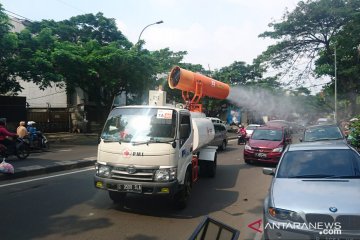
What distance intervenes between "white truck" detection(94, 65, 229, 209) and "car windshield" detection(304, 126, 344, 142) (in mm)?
7910

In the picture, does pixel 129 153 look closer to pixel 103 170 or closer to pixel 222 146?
pixel 103 170

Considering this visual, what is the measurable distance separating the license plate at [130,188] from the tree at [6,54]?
45.3 ft

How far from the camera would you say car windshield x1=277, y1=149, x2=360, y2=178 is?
5.66 metres

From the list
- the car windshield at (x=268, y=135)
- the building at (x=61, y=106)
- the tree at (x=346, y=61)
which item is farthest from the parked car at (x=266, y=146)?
the building at (x=61, y=106)

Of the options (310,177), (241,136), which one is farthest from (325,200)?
(241,136)

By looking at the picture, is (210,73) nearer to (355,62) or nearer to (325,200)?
(355,62)

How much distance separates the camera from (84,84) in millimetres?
23797

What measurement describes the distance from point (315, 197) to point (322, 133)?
400 inches

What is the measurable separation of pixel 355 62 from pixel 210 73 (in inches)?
677

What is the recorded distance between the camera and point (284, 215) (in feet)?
15.0

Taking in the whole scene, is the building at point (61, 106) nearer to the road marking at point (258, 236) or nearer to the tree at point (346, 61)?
the tree at point (346, 61)

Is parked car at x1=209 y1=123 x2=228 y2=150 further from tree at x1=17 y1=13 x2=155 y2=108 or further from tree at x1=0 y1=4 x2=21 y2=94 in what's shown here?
tree at x1=0 y1=4 x2=21 y2=94

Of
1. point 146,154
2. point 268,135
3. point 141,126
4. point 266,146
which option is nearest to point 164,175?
point 146,154

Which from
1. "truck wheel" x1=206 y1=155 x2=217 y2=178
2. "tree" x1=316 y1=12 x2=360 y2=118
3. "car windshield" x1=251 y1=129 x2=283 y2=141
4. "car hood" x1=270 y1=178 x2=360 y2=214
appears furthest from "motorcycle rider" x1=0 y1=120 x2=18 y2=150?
"tree" x1=316 y1=12 x2=360 y2=118
